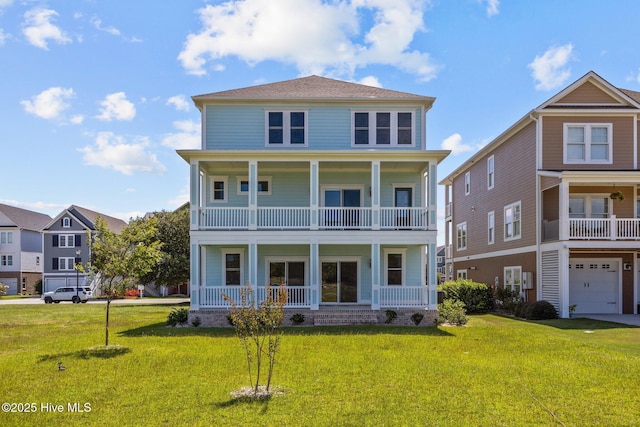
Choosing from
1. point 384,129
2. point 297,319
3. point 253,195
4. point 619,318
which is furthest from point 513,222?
point 253,195

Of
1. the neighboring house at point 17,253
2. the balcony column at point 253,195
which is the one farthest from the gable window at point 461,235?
the neighboring house at point 17,253

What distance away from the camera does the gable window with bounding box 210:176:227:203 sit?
2069cm

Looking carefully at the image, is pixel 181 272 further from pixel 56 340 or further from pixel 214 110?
pixel 56 340

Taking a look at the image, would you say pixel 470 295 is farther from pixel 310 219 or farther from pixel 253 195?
pixel 253 195

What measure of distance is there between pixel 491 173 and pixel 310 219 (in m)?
13.7

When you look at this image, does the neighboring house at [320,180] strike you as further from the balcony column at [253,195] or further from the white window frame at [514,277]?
the white window frame at [514,277]

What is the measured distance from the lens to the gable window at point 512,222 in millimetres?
23688

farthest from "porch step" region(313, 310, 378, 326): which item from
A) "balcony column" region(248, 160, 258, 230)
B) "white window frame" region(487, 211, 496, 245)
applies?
"white window frame" region(487, 211, 496, 245)

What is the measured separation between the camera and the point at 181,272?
33812 millimetres

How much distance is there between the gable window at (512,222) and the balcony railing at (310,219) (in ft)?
23.7

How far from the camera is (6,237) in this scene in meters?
51.6

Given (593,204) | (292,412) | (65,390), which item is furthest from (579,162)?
(65,390)

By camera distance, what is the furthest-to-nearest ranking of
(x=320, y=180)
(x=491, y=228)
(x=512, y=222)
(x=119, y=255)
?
(x=491, y=228), (x=512, y=222), (x=320, y=180), (x=119, y=255)

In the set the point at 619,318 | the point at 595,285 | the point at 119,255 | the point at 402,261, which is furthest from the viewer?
the point at 595,285
